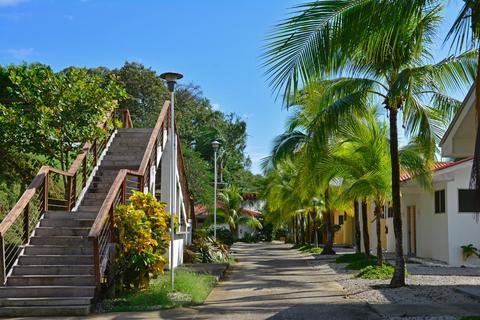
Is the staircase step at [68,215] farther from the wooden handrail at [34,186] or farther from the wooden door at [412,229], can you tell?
the wooden door at [412,229]

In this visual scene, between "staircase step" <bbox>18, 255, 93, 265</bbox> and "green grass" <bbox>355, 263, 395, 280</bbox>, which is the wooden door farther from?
"staircase step" <bbox>18, 255, 93, 265</bbox>

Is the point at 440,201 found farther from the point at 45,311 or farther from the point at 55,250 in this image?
the point at 45,311

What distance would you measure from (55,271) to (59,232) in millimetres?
1302

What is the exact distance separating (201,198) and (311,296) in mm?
23852

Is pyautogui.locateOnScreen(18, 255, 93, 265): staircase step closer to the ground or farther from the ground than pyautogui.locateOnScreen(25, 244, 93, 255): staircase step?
closer to the ground

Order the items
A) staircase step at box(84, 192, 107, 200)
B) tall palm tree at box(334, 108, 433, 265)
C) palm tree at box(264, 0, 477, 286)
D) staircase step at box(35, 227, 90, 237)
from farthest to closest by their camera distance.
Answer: tall palm tree at box(334, 108, 433, 265) < staircase step at box(84, 192, 107, 200) < staircase step at box(35, 227, 90, 237) < palm tree at box(264, 0, 477, 286)

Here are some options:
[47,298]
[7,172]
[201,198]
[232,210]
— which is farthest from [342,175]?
[232,210]

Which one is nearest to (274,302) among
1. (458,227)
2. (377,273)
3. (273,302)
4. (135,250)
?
(273,302)

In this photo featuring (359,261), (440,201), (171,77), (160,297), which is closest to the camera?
(160,297)

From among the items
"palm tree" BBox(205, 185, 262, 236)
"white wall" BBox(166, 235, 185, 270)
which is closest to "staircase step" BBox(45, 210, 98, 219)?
"white wall" BBox(166, 235, 185, 270)

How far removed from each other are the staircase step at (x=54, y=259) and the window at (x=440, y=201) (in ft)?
45.9

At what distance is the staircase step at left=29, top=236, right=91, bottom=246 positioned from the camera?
11.3m

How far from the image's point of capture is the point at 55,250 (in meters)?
11.0

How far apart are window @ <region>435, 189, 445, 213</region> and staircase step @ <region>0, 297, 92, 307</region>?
14641mm
